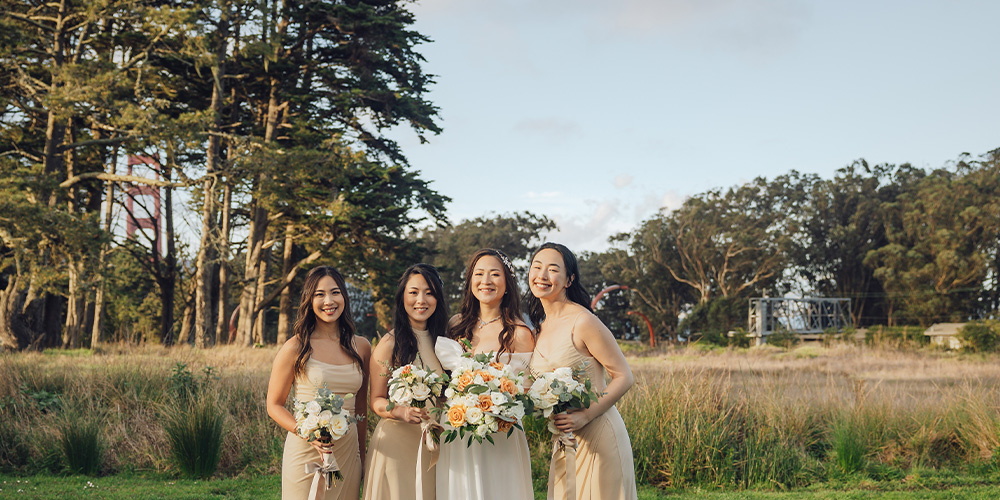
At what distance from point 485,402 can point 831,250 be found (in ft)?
181

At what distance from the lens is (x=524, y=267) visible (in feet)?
182

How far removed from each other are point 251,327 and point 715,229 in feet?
114

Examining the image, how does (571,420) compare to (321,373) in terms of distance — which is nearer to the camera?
(571,420)

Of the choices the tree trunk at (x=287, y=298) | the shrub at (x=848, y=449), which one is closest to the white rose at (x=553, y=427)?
the shrub at (x=848, y=449)

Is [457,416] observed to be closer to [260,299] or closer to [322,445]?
[322,445]

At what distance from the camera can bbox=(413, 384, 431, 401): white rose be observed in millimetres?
3777

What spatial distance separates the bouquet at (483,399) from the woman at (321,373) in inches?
37.1

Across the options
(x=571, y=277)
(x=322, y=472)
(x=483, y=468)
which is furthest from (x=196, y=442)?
(x=571, y=277)

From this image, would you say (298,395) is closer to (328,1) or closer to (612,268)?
(328,1)

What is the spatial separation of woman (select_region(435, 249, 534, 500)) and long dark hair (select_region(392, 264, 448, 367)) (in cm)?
10

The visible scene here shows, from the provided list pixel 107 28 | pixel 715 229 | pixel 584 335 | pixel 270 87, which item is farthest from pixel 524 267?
pixel 584 335

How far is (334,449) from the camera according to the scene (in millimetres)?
4320

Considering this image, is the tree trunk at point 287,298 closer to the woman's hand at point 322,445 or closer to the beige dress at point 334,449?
the beige dress at point 334,449

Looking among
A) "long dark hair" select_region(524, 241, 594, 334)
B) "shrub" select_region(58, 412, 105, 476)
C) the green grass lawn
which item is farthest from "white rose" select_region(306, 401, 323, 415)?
"shrub" select_region(58, 412, 105, 476)
